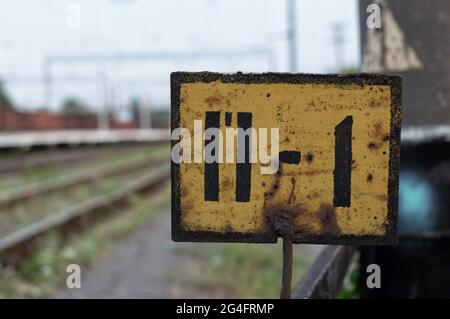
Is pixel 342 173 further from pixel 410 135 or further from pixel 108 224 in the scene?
pixel 108 224

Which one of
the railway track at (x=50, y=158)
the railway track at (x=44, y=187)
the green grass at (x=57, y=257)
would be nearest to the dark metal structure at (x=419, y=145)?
the green grass at (x=57, y=257)

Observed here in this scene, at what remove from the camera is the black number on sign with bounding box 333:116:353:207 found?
203 centimetres

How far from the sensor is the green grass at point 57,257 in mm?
6160

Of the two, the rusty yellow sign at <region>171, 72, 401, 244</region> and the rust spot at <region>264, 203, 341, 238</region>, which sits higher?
the rusty yellow sign at <region>171, 72, 401, 244</region>

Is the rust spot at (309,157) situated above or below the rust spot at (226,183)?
above

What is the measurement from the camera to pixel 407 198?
3.72m

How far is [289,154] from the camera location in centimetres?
205

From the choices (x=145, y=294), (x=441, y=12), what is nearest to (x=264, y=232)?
(x=441, y=12)

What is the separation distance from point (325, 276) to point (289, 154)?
869 millimetres

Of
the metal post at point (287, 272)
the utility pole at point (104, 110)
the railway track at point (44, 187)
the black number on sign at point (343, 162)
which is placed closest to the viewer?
the black number on sign at point (343, 162)

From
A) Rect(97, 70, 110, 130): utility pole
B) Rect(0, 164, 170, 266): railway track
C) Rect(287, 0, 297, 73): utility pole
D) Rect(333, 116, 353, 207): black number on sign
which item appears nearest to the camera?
Rect(333, 116, 353, 207): black number on sign

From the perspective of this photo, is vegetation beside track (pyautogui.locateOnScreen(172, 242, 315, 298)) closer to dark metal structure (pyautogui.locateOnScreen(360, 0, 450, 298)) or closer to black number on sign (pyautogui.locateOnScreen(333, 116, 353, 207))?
dark metal structure (pyautogui.locateOnScreen(360, 0, 450, 298))

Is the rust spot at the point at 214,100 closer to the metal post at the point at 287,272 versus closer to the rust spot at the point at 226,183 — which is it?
the rust spot at the point at 226,183

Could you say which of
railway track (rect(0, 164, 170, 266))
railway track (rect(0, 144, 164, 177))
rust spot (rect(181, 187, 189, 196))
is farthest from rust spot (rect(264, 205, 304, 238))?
railway track (rect(0, 144, 164, 177))
